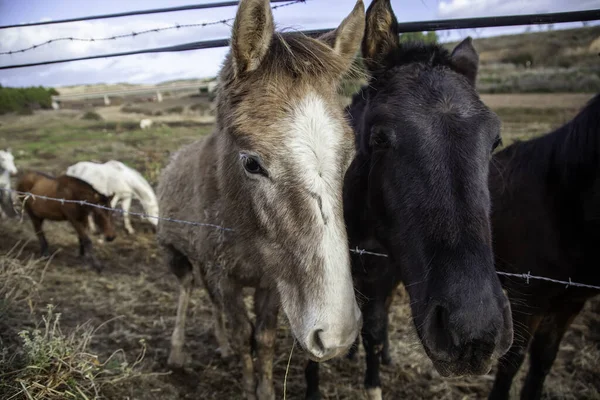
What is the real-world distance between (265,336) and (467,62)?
2.49m

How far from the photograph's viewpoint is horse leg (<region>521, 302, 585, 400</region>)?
297 centimetres

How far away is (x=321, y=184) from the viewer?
1797 millimetres

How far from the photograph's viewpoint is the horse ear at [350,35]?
2.20 m

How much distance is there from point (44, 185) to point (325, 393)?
8.19m

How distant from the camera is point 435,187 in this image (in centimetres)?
184

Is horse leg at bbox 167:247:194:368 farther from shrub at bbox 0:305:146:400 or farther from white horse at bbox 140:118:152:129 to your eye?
white horse at bbox 140:118:152:129

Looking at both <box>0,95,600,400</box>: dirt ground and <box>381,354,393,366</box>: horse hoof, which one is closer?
<box>0,95,600,400</box>: dirt ground

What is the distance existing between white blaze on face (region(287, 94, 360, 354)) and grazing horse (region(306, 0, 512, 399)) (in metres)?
0.35

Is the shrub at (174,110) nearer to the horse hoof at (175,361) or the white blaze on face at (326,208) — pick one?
the horse hoof at (175,361)

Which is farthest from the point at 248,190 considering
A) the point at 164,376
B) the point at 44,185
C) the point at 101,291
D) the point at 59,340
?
the point at 44,185

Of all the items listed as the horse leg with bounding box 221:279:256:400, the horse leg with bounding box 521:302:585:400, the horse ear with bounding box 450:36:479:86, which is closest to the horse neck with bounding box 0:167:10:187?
the horse leg with bounding box 221:279:256:400

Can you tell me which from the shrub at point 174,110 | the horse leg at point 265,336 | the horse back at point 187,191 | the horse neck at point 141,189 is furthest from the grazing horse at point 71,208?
the shrub at point 174,110

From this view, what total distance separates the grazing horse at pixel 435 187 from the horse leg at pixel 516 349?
4.20 feet

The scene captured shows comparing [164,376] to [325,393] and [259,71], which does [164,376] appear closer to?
[325,393]
